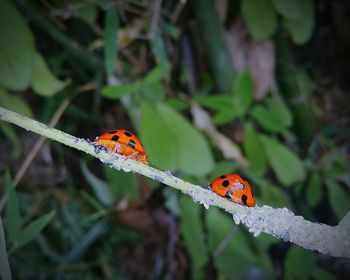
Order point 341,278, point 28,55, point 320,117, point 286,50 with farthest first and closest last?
point 320,117 < point 286,50 < point 341,278 < point 28,55

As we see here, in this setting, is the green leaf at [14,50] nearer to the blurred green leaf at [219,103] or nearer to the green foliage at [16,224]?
the green foliage at [16,224]

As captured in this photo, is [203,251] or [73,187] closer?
[203,251]

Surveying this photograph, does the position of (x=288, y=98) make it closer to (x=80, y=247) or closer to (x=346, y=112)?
(x=346, y=112)

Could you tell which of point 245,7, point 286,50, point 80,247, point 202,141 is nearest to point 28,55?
point 202,141

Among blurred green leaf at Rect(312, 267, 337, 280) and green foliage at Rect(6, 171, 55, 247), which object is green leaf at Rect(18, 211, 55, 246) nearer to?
green foliage at Rect(6, 171, 55, 247)

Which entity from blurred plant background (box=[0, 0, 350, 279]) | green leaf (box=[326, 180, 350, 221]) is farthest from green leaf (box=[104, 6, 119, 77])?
green leaf (box=[326, 180, 350, 221])

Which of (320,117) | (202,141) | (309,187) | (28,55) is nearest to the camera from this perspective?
(28,55)

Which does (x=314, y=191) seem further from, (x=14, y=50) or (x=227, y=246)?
(x=14, y=50)
